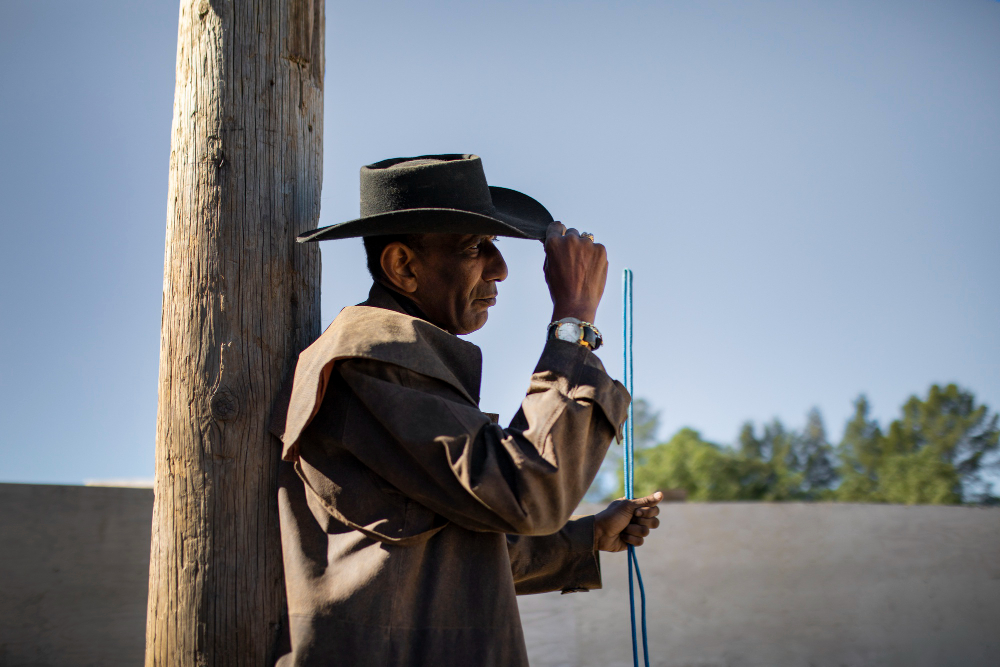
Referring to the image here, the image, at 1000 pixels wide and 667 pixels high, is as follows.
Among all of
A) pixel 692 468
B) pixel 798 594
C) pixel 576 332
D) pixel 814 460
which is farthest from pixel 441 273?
pixel 814 460

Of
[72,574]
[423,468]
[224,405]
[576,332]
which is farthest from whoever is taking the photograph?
[72,574]

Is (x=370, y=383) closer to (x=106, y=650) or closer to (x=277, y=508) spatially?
(x=277, y=508)

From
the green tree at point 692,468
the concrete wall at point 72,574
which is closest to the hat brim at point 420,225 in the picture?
the concrete wall at point 72,574

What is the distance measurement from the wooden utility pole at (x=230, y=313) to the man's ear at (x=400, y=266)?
228mm

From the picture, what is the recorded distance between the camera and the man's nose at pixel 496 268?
1914 mm

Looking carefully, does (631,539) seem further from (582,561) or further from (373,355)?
(373,355)

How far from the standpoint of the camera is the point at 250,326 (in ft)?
5.95

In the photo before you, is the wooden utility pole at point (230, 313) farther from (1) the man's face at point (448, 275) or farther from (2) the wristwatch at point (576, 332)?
(2) the wristwatch at point (576, 332)

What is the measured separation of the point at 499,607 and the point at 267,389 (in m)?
0.70

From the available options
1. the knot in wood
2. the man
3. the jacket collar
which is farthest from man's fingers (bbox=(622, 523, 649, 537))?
the knot in wood

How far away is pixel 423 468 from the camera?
147 cm

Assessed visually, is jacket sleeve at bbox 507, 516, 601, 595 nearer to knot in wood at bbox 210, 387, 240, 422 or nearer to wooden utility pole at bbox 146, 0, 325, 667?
wooden utility pole at bbox 146, 0, 325, 667

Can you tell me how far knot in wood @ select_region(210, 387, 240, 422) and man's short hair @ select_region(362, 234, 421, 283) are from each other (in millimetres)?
426

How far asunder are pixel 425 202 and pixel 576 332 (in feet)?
1.59
